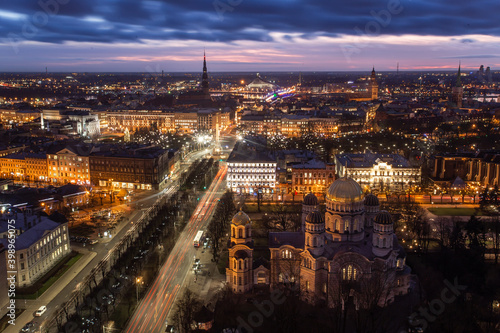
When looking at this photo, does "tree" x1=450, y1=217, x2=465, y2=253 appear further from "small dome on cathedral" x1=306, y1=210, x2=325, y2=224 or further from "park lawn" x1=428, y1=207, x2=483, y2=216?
"small dome on cathedral" x1=306, y1=210, x2=325, y2=224

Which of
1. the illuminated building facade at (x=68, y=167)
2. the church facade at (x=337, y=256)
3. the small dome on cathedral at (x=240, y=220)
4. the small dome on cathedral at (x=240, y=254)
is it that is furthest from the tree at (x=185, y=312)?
the illuminated building facade at (x=68, y=167)

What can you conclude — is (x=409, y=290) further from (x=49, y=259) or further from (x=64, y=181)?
(x=64, y=181)

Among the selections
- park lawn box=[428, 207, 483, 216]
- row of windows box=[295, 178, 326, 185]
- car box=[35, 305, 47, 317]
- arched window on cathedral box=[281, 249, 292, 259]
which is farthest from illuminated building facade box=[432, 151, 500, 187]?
car box=[35, 305, 47, 317]

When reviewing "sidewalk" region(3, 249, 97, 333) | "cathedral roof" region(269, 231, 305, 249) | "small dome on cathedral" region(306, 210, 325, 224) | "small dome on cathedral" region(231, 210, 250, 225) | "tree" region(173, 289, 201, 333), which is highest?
"small dome on cathedral" region(306, 210, 325, 224)

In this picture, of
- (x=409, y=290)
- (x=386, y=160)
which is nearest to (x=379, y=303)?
(x=409, y=290)

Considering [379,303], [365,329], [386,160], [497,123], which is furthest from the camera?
[497,123]
